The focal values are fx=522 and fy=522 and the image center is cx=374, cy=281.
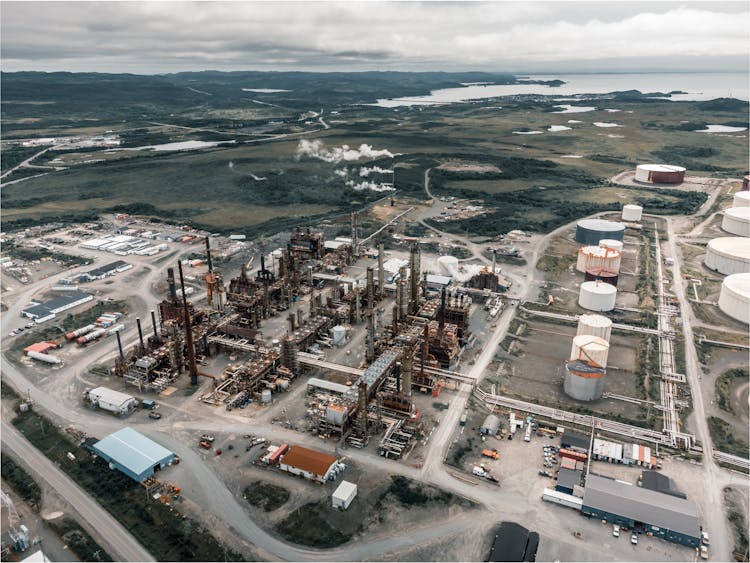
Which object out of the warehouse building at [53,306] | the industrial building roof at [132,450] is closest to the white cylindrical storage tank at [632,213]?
the industrial building roof at [132,450]

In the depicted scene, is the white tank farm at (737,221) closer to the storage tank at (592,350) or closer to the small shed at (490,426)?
the storage tank at (592,350)

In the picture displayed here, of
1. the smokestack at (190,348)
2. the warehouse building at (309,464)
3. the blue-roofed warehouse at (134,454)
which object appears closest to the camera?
the warehouse building at (309,464)

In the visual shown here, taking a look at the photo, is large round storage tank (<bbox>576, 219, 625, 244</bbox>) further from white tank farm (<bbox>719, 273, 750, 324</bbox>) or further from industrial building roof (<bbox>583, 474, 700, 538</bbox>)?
industrial building roof (<bbox>583, 474, 700, 538</bbox>)

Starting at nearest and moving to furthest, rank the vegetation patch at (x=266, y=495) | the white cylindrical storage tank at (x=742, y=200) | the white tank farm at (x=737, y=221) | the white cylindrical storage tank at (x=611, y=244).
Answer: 1. the vegetation patch at (x=266, y=495)
2. the white cylindrical storage tank at (x=611, y=244)
3. the white tank farm at (x=737, y=221)
4. the white cylindrical storage tank at (x=742, y=200)

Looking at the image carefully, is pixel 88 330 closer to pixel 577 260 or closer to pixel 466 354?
pixel 466 354

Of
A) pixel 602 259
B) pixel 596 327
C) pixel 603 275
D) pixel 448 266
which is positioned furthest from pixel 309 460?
pixel 602 259

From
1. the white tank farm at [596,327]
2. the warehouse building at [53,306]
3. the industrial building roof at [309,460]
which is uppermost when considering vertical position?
the white tank farm at [596,327]

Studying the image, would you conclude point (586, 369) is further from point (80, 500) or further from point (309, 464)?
point (80, 500)

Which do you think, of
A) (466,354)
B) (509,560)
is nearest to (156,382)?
(466,354)
